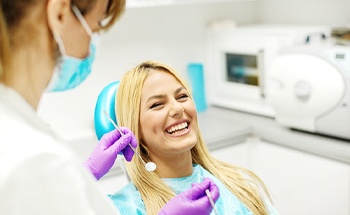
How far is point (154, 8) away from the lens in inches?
112

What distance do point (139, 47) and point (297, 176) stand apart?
112 cm

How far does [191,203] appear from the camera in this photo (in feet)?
3.98

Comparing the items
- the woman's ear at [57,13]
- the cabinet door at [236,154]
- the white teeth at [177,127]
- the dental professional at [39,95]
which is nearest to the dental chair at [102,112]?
the white teeth at [177,127]

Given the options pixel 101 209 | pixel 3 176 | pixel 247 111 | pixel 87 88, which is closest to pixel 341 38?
pixel 247 111

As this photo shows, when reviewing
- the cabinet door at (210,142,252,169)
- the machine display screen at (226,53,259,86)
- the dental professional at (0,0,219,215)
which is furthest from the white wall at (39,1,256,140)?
the dental professional at (0,0,219,215)

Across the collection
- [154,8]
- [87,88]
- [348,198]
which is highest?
[154,8]

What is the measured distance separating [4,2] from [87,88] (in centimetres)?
188

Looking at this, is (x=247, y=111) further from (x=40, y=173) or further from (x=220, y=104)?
(x=40, y=173)

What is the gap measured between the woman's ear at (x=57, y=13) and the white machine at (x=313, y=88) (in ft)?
5.19

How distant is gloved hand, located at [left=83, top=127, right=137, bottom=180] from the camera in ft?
4.99

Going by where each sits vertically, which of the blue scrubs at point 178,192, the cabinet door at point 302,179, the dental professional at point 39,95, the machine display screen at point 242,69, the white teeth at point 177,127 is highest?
the dental professional at point 39,95

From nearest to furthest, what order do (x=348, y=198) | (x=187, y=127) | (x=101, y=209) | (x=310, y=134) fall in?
(x=101, y=209) < (x=187, y=127) < (x=348, y=198) < (x=310, y=134)

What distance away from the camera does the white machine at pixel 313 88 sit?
219cm

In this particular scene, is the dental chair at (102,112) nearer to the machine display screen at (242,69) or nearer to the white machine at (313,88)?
the white machine at (313,88)
